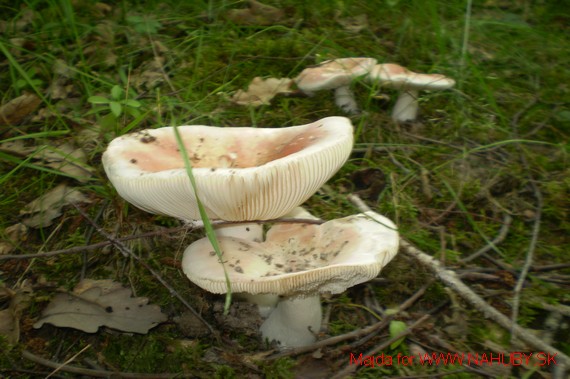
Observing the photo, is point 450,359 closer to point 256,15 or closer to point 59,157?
point 59,157

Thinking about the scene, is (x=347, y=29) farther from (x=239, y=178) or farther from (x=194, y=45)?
(x=239, y=178)

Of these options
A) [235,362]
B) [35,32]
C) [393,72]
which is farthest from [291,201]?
[35,32]

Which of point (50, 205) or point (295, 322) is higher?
point (50, 205)

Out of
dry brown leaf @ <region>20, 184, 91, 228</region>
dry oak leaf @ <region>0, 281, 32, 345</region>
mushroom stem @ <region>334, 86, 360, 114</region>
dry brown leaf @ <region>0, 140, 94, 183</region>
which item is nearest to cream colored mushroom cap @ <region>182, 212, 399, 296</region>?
dry oak leaf @ <region>0, 281, 32, 345</region>

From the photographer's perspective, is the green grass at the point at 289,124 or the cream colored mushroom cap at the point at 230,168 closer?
the cream colored mushroom cap at the point at 230,168

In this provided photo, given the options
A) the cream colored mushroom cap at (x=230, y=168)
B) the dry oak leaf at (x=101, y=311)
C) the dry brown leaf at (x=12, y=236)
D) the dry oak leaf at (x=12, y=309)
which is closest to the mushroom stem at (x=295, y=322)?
the cream colored mushroom cap at (x=230, y=168)

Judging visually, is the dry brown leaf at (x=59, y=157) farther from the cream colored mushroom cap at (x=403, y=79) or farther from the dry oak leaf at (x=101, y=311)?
the cream colored mushroom cap at (x=403, y=79)

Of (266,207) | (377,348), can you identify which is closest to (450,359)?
(377,348)
